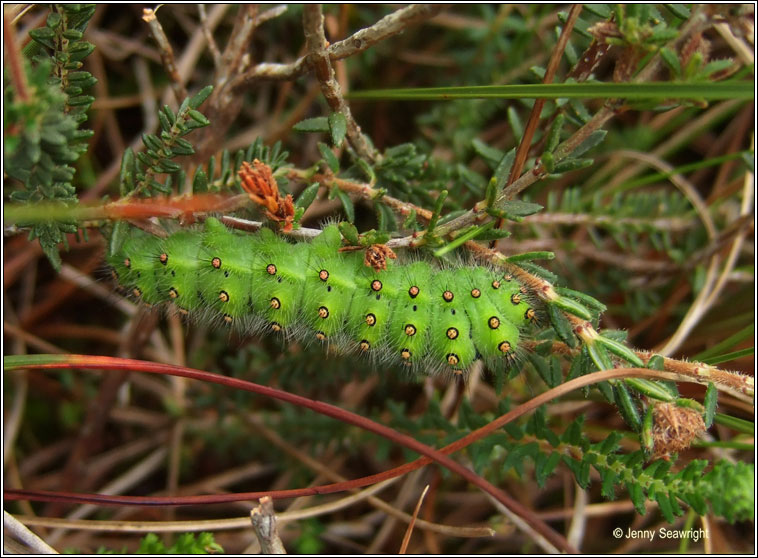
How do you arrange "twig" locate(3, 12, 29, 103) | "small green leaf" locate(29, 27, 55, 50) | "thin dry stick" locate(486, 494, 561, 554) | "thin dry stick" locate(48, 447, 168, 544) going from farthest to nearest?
1. "thin dry stick" locate(48, 447, 168, 544)
2. "thin dry stick" locate(486, 494, 561, 554)
3. "small green leaf" locate(29, 27, 55, 50)
4. "twig" locate(3, 12, 29, 103)

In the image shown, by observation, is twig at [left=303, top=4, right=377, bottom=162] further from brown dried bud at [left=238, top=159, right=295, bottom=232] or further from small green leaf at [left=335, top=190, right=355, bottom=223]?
brown dried bud at [left=238, top=159, right=295, bottom=232]

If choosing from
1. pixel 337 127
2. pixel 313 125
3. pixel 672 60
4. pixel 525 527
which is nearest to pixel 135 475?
pixel 525 527

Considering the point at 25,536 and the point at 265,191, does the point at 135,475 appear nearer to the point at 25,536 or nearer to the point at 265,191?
the point at 25,536

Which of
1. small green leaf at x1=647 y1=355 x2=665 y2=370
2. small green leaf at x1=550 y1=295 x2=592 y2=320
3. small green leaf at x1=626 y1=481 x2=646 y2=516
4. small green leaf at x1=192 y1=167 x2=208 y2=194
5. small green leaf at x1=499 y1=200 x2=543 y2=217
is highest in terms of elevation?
small green leaf at x1=192 y1=167 x2=208 y2=194

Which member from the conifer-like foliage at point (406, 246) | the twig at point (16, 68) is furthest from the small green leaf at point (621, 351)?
the twig at point (16, 68)

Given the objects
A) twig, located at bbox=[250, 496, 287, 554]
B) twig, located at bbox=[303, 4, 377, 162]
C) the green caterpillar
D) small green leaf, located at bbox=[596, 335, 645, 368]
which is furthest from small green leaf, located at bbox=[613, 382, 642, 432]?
twig, located at bbox=[303, 4, 377, 162]

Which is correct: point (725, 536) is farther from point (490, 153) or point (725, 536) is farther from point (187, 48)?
point (187, 48)

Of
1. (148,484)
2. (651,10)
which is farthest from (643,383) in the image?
(148,484)
